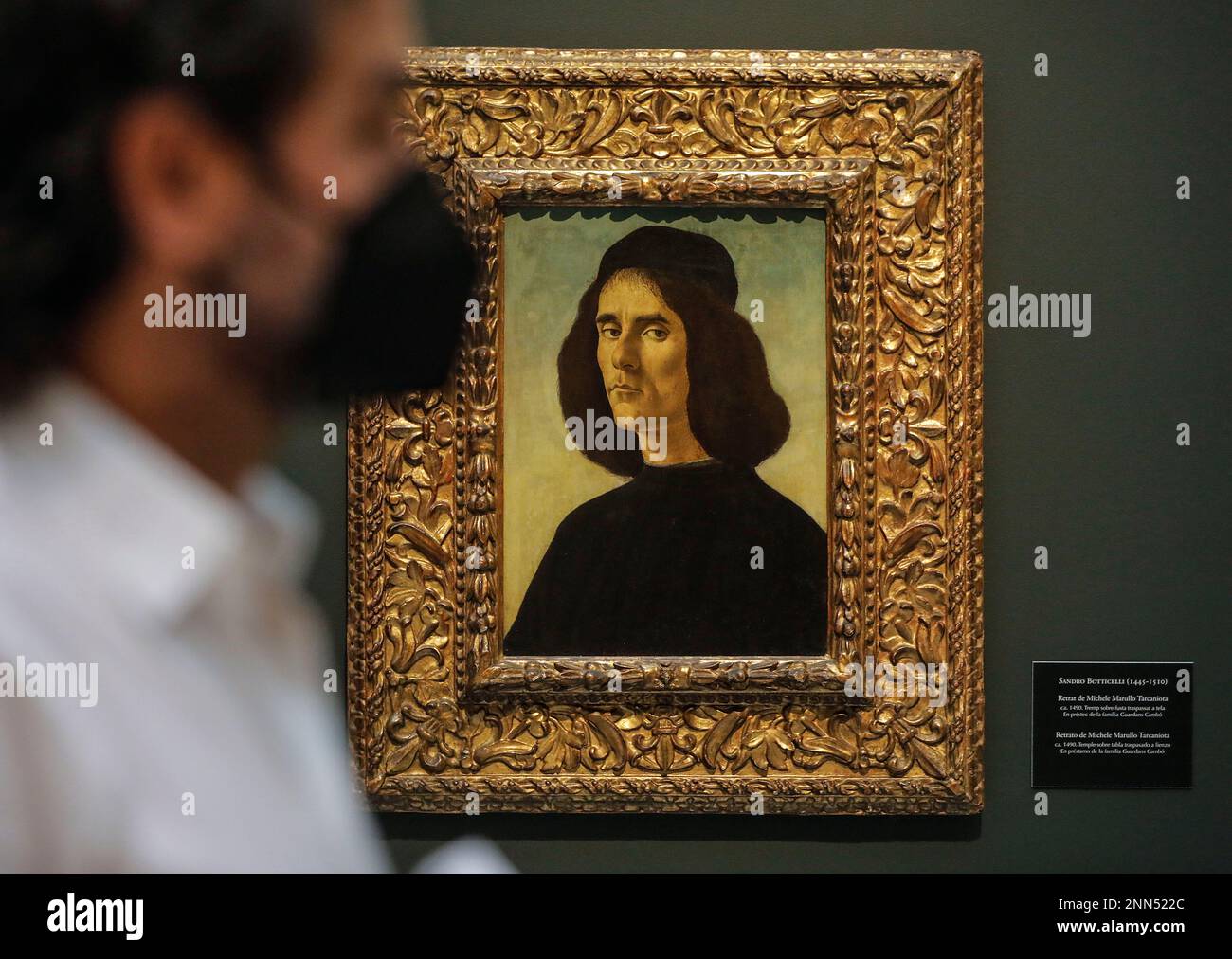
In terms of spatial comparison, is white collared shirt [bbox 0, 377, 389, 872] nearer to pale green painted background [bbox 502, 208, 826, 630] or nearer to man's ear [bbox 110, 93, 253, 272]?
man's ear [bbox 110, 93, 253, 272]

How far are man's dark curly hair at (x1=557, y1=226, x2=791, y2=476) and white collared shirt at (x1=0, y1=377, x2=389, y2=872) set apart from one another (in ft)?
4.14

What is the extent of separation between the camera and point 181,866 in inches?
21.3

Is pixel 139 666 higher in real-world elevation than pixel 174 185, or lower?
lower

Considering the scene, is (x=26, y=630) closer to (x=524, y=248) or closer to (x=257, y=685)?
Result: (x=257, y=685)

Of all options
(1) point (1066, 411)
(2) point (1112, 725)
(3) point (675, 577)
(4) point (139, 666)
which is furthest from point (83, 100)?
(2) point (1112, 725)

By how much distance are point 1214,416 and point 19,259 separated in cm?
195

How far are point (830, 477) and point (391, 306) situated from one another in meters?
1.31

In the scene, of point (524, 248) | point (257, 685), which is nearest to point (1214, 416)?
point (524, 248)

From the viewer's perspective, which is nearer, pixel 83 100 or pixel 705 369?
pixel 83 100

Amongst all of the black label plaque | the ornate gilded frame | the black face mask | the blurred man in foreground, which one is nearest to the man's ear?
the blurred man in foreground

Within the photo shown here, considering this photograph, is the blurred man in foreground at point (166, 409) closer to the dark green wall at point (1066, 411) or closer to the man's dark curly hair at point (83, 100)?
the man's dark curly hair at point (83, 100)

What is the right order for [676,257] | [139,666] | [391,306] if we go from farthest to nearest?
[676,257] → [391,306] → [139,666]

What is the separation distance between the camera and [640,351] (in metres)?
1.88

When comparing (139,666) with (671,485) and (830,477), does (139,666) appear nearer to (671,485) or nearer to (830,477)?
(671,485)
